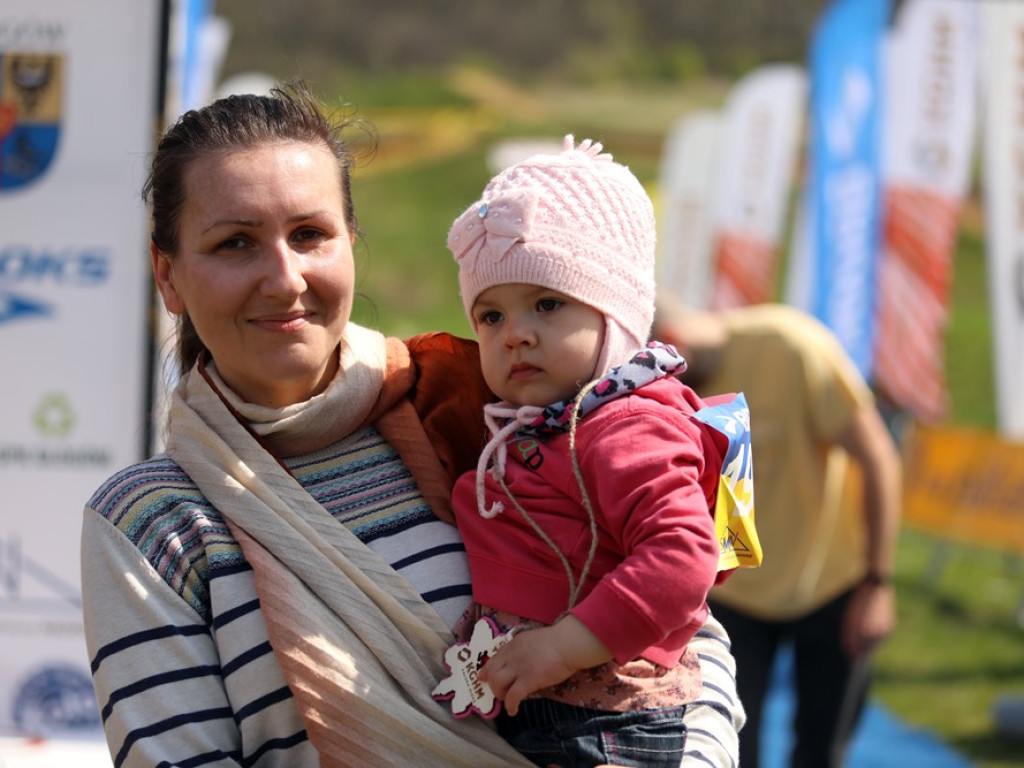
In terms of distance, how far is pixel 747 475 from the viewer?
2010mm

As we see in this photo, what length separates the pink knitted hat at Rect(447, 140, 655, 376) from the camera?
1961 mm

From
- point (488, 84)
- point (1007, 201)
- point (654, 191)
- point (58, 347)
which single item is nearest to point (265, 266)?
point (58, 347)

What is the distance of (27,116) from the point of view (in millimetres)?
3691

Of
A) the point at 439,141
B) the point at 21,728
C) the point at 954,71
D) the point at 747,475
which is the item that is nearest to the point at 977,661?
the point at 954,71

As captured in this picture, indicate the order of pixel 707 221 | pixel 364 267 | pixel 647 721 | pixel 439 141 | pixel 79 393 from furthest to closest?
1. pixel 439 141
2. pixel 707 221
3. pixel 79 393
4. pixel 364 267
5. pixel 647 721

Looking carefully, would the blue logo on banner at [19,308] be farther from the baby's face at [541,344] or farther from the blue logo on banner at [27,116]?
the baby's face at [541,344]

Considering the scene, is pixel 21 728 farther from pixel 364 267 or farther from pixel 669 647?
pixel 669 647

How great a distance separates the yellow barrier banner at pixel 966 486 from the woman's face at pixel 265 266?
6586 millimetres

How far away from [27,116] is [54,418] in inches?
33.2

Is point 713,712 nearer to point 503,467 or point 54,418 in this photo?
point 503,467

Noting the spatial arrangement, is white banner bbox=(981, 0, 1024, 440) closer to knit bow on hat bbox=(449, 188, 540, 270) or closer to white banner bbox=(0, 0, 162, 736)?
white banner bbox=(0, 0, 162, 736)

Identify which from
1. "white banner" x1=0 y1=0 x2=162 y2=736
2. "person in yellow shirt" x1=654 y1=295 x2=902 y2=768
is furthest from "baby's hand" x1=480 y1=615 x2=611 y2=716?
"person in yellow shirt" x1=654 y1=295 x2=902 y2=768

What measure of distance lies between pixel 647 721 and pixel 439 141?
663 inches

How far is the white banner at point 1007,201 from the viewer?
623 centimetres
